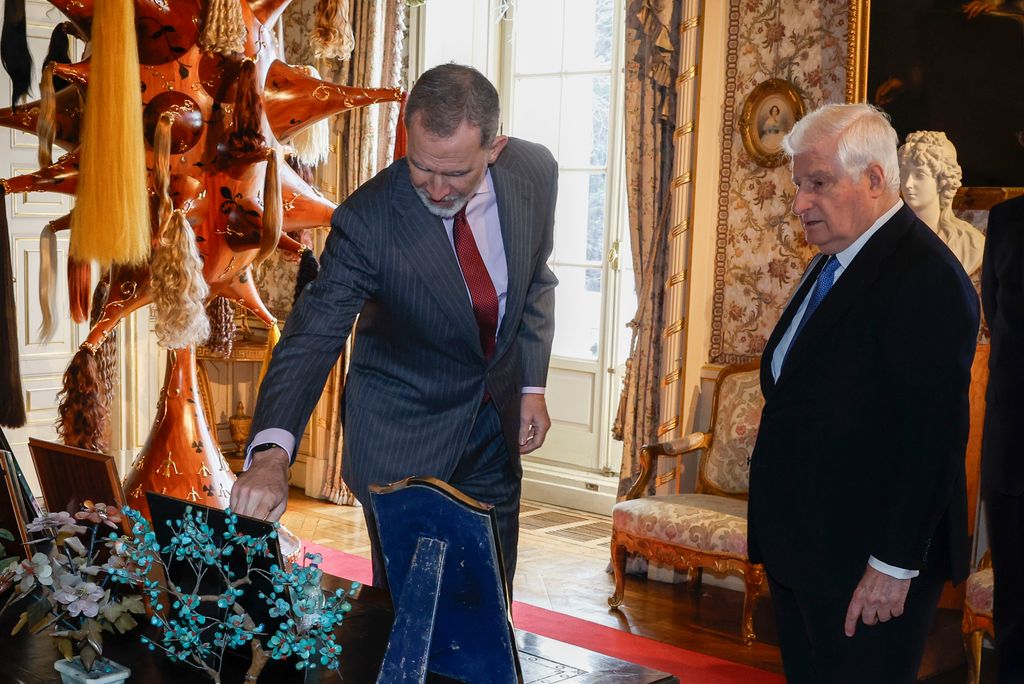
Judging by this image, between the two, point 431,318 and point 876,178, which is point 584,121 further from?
point 876,178

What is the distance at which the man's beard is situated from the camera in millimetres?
2123

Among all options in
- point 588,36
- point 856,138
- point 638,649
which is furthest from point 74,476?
point 588,36

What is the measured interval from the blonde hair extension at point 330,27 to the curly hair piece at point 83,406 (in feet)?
3.88

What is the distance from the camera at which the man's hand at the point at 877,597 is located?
192 cm

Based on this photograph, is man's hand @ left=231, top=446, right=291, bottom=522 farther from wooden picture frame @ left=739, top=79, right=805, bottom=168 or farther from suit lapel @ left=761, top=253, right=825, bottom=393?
wooden picture frame @ left=739, top=79, right=805, bottom=168

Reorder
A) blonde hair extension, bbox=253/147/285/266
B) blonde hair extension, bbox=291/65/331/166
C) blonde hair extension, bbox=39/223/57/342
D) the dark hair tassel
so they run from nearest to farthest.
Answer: blonde hair extension, bbox=39/223/57/342
blonde hair extension, bbox=253/147/285/266
the dark hair tassel
blonde hair extension, bbox=291/65/331/166

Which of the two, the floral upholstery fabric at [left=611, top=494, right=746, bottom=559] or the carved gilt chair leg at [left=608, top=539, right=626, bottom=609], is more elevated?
the floral upholstery fabric at [left=611, top=494, right=746, bottom=559]

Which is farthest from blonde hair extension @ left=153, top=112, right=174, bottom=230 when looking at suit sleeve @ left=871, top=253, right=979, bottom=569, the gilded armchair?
the gilded armchair

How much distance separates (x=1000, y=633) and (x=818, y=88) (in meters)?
2.34

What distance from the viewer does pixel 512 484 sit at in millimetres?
2494

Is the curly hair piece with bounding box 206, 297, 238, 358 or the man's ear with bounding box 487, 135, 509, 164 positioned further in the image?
the curly hair piece with bounding box 206, 297, 238, 358

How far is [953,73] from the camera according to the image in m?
4.07

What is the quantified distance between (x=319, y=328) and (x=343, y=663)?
711 millimetres

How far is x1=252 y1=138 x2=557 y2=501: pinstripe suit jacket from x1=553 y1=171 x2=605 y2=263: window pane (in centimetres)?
372
